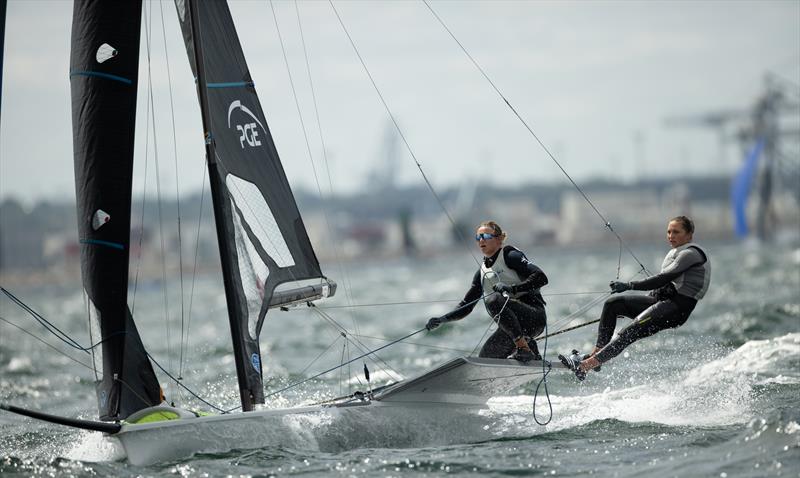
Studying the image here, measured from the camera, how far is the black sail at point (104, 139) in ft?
20.6

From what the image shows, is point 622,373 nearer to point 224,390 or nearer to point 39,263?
point 224,390

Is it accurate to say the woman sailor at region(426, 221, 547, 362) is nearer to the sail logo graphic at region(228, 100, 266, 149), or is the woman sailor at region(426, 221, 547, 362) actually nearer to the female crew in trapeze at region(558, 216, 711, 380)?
the female crew in trapeze at region(558, 216, 711, 380)

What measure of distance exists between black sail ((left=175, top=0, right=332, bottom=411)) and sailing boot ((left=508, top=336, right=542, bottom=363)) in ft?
4.78

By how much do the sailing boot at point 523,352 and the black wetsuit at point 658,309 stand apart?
1.40 ft

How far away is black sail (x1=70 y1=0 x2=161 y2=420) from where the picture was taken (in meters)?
6.27

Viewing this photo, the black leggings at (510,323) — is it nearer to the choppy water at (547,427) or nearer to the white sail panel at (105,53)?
the choppy water at (547,427)

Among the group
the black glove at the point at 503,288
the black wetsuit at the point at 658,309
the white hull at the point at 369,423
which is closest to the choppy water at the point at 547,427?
the white hull at the point at 369,423

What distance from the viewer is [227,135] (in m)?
6.60

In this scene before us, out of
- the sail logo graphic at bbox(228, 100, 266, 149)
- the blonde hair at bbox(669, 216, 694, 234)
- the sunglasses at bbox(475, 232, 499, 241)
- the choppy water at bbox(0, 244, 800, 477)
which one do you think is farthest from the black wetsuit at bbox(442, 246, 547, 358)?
the sail logo graphic at bbox(228, 100, 266, 149)

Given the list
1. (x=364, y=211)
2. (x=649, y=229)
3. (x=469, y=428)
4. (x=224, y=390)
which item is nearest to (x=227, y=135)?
(x=469, y=428)

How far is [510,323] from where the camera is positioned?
675 centimetres

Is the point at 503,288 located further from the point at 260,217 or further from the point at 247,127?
the point at 247,127

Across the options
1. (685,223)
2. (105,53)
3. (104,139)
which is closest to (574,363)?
(685,223)

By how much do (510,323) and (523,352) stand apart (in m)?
0.24
